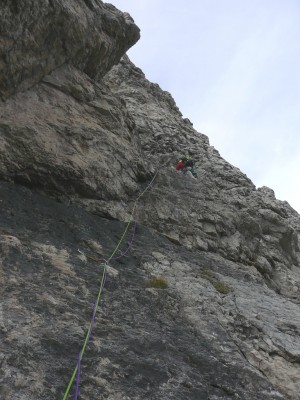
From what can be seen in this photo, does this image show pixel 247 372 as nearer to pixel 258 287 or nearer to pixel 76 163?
pixel 258 287

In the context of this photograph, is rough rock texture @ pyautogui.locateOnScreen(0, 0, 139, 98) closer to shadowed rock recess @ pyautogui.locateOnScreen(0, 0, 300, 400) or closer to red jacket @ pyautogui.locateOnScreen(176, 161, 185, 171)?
shadowed rock recess @ pyautogui.locateOnScreen(0, 0, 300, 400)

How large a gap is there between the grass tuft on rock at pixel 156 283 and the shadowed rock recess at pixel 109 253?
162 millimetres

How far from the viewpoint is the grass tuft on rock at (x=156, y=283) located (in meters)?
10.1

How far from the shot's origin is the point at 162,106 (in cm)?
3519

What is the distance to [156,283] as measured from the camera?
10227 millimetres

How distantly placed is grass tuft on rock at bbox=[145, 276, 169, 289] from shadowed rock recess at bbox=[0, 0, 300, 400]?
16 cm

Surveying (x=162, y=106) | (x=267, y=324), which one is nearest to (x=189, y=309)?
(x=267, y=324)

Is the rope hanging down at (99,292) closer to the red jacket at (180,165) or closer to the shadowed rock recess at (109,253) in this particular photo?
the shadowed rock recess at (109,253)

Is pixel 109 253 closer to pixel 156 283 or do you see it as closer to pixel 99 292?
pixel 156 283

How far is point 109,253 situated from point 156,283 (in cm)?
160

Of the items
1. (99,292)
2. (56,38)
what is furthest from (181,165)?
(99,292)

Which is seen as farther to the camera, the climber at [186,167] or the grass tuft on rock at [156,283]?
the climber at [186,167]

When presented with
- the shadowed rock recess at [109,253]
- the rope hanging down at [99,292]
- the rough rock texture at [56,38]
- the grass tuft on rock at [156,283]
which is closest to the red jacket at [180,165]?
the shadowed rock recess at [109,253]

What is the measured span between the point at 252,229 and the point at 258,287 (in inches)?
214
